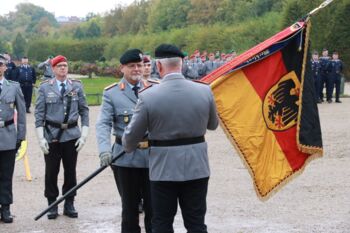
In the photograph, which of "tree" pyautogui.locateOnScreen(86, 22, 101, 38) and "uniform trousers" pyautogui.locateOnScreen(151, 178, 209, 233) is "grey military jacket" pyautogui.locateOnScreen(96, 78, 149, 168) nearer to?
"uniform trousers" pyautogui.locateOnScreen(151, 178, 209, 233)

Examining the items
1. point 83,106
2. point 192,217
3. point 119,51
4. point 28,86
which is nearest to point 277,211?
point 83,106

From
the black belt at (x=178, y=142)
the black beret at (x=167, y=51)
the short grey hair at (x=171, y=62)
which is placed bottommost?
the black belt at (x=178, y=142)

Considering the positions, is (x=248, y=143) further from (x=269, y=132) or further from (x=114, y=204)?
(x=114, y=204)

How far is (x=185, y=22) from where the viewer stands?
7769cm

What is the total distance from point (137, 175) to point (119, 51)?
6221 centimetres

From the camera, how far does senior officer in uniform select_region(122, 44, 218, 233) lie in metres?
5.22

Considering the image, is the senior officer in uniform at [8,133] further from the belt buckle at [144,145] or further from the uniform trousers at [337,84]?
the uniform trousers at [337,84]

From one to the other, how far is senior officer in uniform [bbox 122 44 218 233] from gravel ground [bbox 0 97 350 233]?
7.05 feet

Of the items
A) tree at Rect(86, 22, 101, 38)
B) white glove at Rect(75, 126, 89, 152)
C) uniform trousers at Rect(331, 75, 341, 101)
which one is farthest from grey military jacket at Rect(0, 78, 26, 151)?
tree at Rect(86, 22, 101, 38)

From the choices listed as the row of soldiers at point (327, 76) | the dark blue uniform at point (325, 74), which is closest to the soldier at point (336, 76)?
the row of soldiers at point (327, 76)

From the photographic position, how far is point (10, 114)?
8.20 meters

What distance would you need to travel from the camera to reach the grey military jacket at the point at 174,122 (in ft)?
17.1

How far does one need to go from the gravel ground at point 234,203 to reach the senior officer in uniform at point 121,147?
1286 millimetres

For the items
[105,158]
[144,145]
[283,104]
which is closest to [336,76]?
[283,104]
